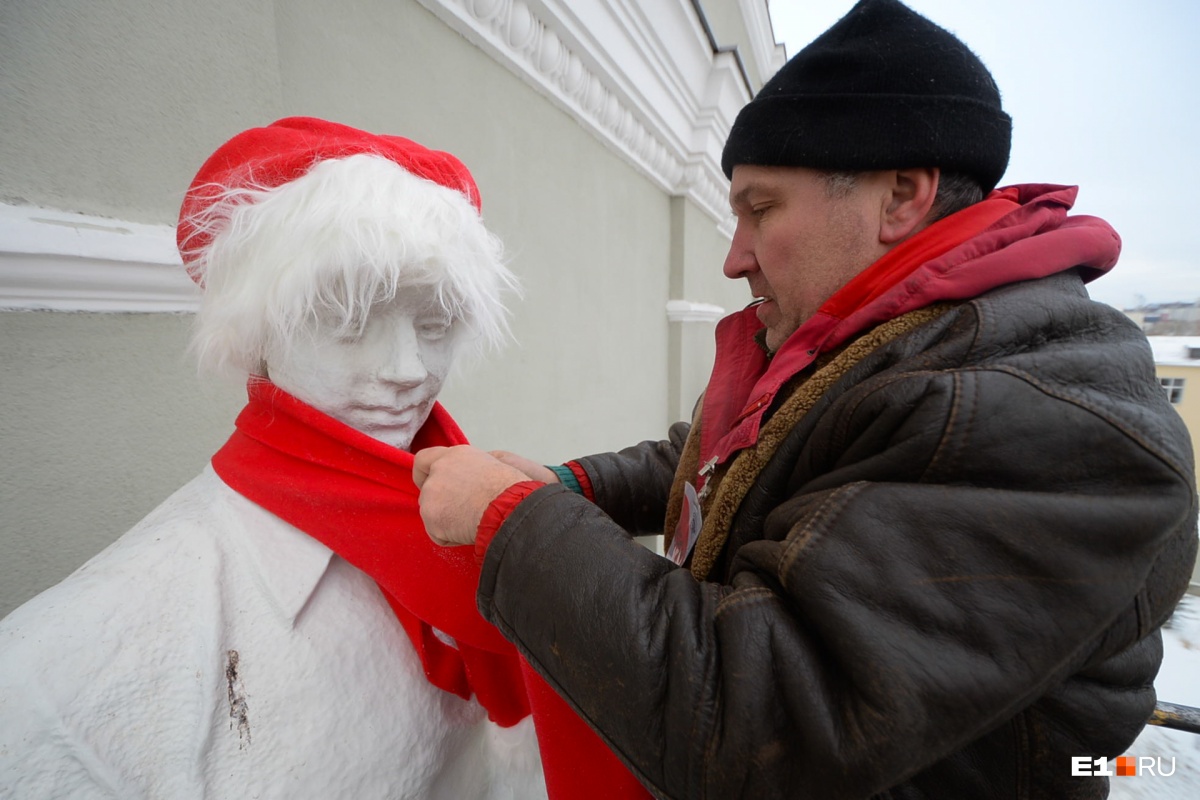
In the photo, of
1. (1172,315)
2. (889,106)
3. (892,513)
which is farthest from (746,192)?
(1172,315)

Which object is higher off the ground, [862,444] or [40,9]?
[40,9]

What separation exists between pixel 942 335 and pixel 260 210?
814 millimetres

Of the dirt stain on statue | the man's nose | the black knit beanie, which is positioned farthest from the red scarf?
the black knit beanie

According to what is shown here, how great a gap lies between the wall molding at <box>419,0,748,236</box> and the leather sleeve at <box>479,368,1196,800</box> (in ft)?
4.75

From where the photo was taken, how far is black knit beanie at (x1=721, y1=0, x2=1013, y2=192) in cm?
72

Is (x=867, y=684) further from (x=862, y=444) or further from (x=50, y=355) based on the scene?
(x=50, y=355)

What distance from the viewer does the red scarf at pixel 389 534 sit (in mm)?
661

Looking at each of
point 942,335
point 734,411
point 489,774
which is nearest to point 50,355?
point 489,774

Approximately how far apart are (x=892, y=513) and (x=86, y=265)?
1.04 meters

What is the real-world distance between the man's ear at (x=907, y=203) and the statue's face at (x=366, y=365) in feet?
2.10

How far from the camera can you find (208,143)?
836 mm

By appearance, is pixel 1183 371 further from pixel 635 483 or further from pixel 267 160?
pixel 267 160

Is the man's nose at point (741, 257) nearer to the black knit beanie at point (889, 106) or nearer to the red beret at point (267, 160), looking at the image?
the black knit beanie at point (889, 106)

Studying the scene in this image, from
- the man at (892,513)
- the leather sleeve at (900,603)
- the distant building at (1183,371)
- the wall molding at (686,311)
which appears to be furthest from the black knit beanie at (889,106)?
the distant building at (1183,371)
